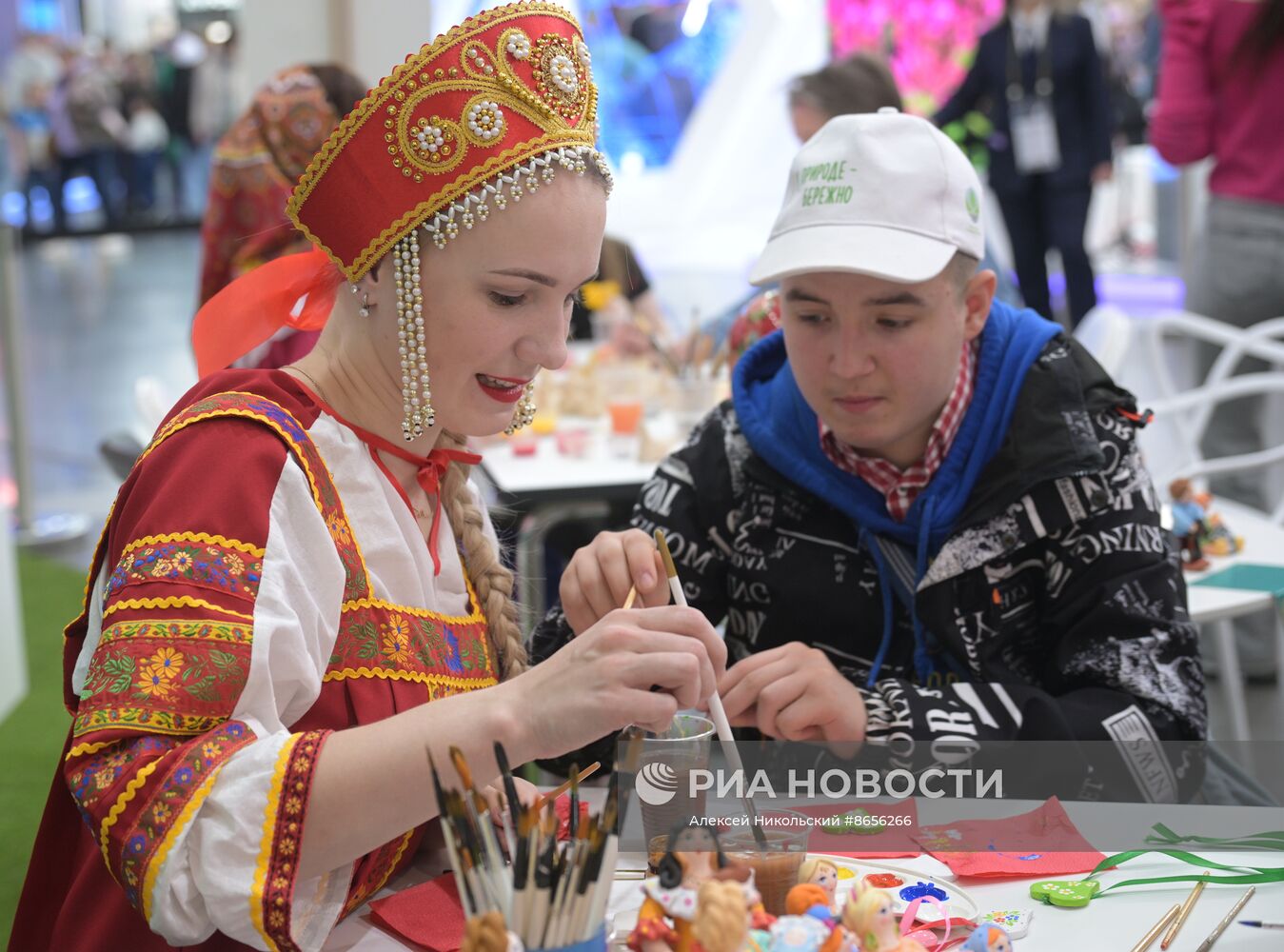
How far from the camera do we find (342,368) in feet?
4.85

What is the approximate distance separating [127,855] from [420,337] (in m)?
0.56

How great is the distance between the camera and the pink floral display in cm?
902

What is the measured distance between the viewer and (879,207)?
6.01 feet

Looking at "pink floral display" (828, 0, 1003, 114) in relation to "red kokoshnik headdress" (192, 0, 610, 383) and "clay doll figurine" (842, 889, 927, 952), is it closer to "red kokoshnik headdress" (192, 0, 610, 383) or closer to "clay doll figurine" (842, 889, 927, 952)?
"red kokoshnik headdress" (192, 0, 610, 383)

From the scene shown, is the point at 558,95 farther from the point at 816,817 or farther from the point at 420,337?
the point at 816,817

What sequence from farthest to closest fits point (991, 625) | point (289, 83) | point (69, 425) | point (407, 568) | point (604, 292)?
point (69, 425), point (604, 292), point (289, 83), point (991, 625), point (407, 568)

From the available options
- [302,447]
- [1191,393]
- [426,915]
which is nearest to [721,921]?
[426,915]

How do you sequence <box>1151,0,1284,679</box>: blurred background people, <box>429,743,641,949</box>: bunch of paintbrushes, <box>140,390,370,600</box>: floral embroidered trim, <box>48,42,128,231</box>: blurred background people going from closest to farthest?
1. <box>429,743,641,949</box>: bunch of paintbrushes
2. <box>140,390,370,600</box>: floral embroidered trim
3. <box>1151,0,1284,679</box>: blurred background people
4. <box>48,42,128,231</box>: blurred background people

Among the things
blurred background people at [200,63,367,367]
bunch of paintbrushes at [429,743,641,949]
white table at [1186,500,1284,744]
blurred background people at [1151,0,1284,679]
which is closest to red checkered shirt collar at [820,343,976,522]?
white table at [1186,500,1284,744]

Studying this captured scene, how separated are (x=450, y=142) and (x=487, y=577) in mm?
517

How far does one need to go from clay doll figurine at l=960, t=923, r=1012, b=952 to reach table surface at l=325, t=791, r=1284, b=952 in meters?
0.08

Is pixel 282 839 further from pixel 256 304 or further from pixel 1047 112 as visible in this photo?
pixel 1047 112

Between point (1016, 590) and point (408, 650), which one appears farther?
point (1016, 590)

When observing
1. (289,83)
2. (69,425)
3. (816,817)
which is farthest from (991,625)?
(69,425)
